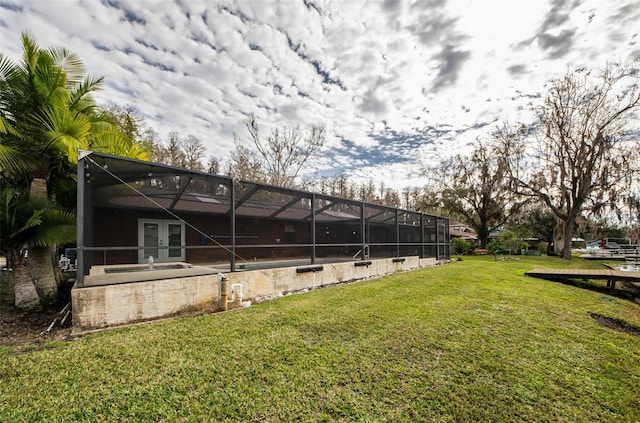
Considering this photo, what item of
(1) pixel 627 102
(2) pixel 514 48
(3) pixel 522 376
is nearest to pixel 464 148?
(1) pixel 627 102

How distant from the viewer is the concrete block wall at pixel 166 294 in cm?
364

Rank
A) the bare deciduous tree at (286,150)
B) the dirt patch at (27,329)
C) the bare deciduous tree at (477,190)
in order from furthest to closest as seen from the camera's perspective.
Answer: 1. the bare deciduous tree at (477,190)
2. the bare deciduous tree at (286,150)
3. the dirt patch at (27,329)

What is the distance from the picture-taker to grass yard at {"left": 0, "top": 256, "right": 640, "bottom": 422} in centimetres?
213

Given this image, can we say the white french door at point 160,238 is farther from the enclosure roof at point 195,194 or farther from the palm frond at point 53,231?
the palm frond at point 53,231

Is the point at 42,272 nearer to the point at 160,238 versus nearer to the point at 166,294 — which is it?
the point at 166,294

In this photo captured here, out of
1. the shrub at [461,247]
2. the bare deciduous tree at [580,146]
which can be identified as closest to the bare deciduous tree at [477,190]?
the bare deciduous tree at [580,146]

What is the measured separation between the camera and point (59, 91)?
5055 millimetres

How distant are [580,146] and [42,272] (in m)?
25.9

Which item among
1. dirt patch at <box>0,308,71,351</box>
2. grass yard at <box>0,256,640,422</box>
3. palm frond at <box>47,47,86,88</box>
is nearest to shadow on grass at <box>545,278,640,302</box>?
grass yard at <box>0,256,640,422</box>

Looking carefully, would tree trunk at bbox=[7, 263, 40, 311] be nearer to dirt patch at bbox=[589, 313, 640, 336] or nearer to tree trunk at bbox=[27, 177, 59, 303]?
tree trunk at bbox=[27, 177, 59, 303]

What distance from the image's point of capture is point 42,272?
5.25 meters

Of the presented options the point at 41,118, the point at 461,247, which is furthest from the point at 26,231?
the point at 461,247

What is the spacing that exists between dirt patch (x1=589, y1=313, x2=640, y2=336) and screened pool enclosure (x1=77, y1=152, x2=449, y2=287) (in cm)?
550

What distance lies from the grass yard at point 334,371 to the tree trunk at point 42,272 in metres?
2.74
